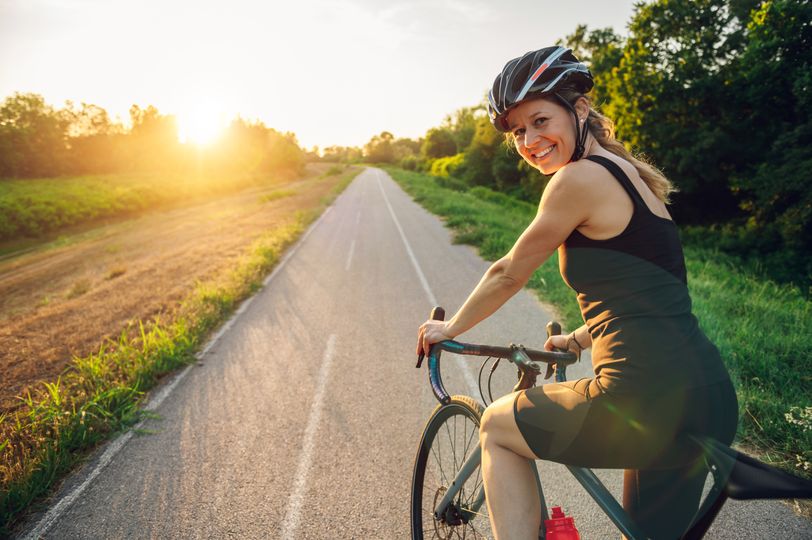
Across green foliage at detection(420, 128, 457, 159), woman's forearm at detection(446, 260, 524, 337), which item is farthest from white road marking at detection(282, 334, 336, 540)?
green foliage at detection(420, 128, 457, 159)

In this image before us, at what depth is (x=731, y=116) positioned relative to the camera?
15469mm

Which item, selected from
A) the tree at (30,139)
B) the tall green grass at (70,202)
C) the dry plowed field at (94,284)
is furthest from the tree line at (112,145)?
the dry plowed field at (94,284)

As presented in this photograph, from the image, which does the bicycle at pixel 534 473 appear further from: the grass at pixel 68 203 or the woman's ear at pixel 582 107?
the grass at pixel 68 203

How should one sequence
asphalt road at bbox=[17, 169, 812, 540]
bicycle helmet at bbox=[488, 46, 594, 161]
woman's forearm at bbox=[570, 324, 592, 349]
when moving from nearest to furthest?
bicycle helmet at bbox=[488, 46, 594, 161], woman's forearm at bbox=[570, 324, 592, 349], asphalt road at bbox=[17, 169, 812, 540]

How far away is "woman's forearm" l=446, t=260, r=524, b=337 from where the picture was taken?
1.51 m

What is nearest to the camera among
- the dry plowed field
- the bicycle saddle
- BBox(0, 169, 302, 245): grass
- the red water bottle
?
the bicycle saddle

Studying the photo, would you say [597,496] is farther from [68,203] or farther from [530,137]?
[68,203]

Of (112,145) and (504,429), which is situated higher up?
(112,145)

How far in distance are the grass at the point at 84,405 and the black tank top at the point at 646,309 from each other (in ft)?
13.6

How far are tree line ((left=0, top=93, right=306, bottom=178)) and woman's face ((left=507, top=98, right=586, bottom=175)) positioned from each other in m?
45.0

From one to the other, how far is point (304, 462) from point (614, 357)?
297cm

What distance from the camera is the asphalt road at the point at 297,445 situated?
2.78 meters

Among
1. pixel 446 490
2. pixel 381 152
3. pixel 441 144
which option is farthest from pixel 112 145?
pixel 381 152

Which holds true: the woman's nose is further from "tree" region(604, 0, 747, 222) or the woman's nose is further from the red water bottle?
"tree" region(604, 0, 747, 222)
